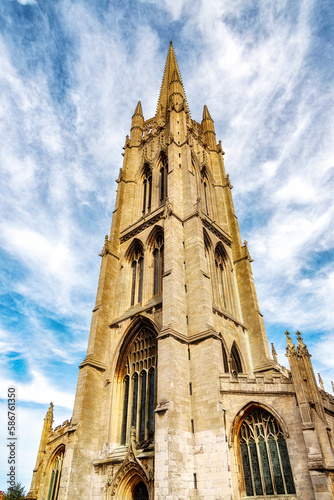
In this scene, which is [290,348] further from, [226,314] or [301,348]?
[226,314]

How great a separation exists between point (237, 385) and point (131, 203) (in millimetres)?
17026

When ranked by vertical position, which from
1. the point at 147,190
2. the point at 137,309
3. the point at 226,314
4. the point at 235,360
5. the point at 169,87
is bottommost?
the point at 235,360

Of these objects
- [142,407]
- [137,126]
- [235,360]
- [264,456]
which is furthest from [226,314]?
[137,126]

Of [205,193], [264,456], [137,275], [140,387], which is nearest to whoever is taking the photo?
[264,456]

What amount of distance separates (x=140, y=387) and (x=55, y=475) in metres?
6.93

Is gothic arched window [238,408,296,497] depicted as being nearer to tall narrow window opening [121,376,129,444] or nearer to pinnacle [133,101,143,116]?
tall narrow window opening [121,376,129,444]

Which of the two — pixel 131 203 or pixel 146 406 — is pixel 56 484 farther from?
pixel 131 203

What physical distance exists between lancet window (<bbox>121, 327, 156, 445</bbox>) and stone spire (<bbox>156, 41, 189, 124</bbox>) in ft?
71.3

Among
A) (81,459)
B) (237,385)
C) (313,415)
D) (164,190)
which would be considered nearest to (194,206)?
(164,190)

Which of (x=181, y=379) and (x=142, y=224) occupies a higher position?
(x=142, y=224)

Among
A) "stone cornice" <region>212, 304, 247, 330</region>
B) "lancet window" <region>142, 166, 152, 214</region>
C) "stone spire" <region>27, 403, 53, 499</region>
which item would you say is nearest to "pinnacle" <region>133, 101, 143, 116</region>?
"lancet window" <region>142, 166, 152, 214</region>

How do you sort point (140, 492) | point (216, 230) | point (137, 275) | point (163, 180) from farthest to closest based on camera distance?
point (163, 180) < point (216, 230) < point (137, 275) < point (140, 492)

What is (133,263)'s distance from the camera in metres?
24.6

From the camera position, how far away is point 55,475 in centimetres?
1936
